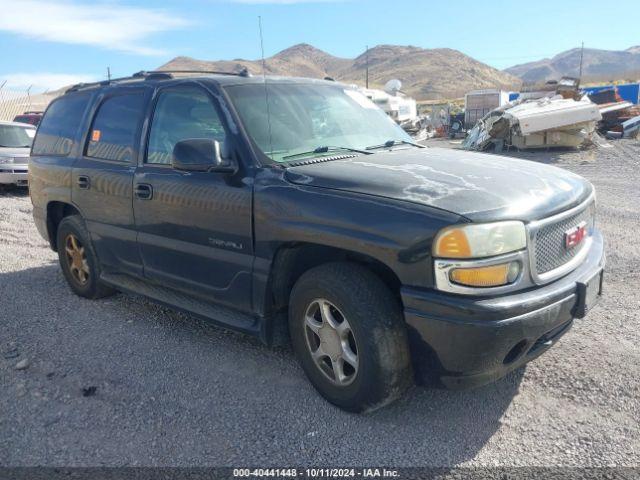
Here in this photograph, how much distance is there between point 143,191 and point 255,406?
5.85 feet

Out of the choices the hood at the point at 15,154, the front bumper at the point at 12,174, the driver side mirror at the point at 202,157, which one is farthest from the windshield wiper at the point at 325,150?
the hood at the point at 15,154

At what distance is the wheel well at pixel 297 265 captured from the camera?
3090 millimetres

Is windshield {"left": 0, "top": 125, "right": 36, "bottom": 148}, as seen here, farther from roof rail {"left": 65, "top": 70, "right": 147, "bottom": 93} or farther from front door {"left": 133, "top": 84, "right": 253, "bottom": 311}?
front door {"left": 133, "top": 84, "right": 253, "bottom": 311}

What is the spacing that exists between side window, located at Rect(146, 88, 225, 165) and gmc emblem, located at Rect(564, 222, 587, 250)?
2149mm

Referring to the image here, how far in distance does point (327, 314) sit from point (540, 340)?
1137 mm

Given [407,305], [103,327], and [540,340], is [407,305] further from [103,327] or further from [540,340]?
[103,327]

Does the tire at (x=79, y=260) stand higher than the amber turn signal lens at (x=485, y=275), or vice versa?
the amber turn signal lens at (x=485, y=275)

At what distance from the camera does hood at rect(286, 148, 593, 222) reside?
2.77 m

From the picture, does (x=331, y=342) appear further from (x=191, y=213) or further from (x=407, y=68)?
(x=407, y=68)

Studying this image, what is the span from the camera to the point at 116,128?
178 inches

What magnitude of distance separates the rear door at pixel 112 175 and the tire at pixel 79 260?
157mm

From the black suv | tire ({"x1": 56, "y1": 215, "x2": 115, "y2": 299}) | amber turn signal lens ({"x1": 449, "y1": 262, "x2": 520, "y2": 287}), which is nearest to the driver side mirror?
the black suv

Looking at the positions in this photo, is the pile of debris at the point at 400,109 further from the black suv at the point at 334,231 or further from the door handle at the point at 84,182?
the black suv at the point at 334,231

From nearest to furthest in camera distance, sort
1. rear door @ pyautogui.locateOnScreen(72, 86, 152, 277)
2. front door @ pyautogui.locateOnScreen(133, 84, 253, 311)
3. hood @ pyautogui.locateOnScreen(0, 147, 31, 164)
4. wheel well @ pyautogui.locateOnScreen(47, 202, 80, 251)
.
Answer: front door @ pyautogui.locateOnScreen(133, 84, 253, 311)
rear door @ pyautogui.locateOnScreen(72, 86, 152, 277)
wheel well @ pyautogui.locateOnScreen(47, 202, 80, 251)
hood @ pyautogui.locateOnScreen(0, 147, 31, 164)
